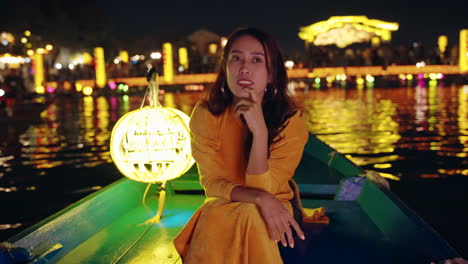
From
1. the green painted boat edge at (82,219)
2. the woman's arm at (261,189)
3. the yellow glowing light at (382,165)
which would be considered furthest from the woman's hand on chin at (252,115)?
the yellow glowing light at (382,165)

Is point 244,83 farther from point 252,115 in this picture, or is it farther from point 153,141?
point 153,141

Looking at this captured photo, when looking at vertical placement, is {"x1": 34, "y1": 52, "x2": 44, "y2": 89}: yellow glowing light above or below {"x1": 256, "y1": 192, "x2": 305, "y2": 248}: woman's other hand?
above

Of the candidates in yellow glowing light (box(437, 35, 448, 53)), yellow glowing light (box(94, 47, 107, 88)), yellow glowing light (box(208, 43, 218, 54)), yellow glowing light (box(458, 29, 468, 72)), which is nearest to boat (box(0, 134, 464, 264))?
yellow glowing light (box(94, 47, 107, 88))

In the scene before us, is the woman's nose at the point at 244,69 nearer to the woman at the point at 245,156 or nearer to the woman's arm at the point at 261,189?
the woman at the point at 245,156

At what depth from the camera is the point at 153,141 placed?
3164 millimetres

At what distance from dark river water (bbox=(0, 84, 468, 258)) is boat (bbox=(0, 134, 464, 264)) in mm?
1150

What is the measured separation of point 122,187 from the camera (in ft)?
11.8

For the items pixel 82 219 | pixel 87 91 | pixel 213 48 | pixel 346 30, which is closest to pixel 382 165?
pixel 82 219

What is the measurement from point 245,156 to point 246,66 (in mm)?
395

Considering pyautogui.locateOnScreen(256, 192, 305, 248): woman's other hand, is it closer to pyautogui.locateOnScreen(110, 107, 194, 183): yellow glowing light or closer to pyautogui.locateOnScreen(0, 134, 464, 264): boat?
pyautogui.locateOnScreen(0, 134, 464, 264): boat

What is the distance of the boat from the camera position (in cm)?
263

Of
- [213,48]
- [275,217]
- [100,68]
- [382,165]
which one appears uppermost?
[213,48]

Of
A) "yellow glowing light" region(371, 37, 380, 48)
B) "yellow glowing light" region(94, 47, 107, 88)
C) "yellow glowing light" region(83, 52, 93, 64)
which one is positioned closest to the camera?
"yellow glowing light" region(94, 47, 107, 88)

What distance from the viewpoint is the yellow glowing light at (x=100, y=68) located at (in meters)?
31.3
